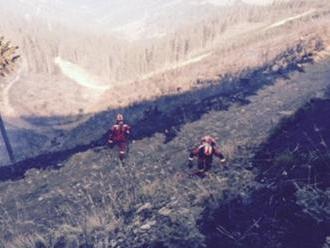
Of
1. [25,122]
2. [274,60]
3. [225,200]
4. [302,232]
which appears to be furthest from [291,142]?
[25,122]

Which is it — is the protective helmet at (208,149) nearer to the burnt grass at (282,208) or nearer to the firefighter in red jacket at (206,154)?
the firefighter in red jacket at (206,154)

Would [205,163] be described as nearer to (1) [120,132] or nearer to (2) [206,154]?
(2) [206,154]

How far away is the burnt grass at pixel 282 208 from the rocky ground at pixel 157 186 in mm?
100

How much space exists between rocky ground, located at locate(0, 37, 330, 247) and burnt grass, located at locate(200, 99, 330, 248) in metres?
0.10

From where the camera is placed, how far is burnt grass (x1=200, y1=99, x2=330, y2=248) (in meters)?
10.3

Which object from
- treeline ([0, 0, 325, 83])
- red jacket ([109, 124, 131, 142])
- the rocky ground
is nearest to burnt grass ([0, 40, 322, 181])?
the rocky ground

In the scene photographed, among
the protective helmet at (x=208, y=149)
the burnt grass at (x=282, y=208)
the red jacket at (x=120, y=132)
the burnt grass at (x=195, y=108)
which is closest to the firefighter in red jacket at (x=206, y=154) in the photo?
the protective helmet at (x=208, y=149)

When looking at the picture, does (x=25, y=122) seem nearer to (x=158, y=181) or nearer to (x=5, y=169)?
(x=5, y=169)

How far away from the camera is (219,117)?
25672mm

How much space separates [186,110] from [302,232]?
20548 millimetres

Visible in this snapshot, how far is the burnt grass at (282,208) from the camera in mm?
10289

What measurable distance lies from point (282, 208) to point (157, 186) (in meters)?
5.32

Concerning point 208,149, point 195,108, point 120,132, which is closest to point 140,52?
point 195,108

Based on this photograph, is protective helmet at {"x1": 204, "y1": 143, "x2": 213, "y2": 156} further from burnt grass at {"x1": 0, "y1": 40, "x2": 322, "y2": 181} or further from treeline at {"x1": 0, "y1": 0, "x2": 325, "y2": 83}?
treeline at {"x1": 0, "y1": 0, "x2": 325, "y2": 83}
